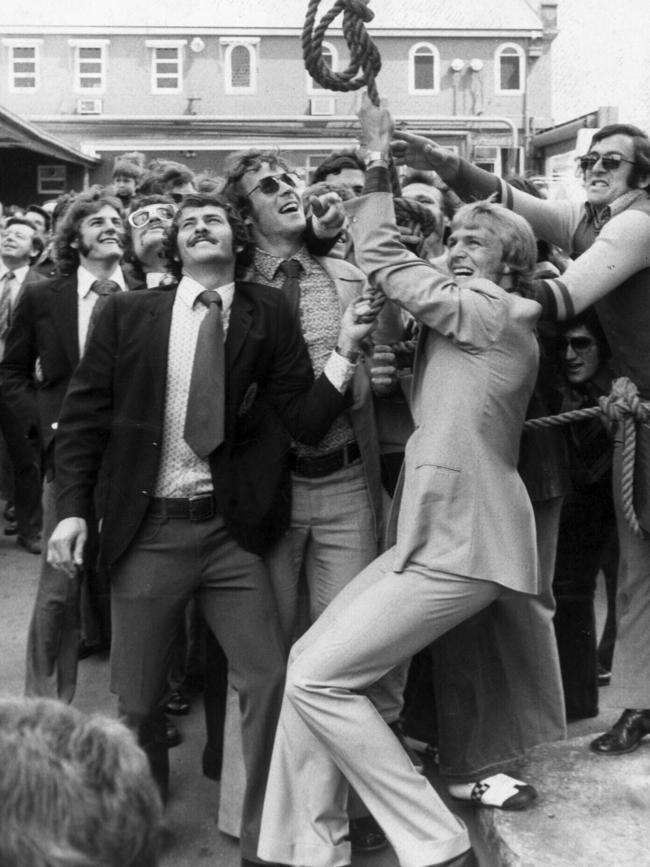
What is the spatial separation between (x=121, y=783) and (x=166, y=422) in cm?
211

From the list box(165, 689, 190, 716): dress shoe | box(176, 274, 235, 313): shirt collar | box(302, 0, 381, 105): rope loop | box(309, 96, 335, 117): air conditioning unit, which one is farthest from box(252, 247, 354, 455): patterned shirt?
box(309, 96, 335, 117): air conditioning unit

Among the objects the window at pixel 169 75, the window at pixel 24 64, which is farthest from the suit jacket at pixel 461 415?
the window at pixel 24 64

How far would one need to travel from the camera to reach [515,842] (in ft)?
11.4

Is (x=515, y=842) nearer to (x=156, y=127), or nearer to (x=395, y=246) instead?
(x=395, y=246)

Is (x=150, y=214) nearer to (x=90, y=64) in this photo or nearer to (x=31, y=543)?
(x=31, y=543)

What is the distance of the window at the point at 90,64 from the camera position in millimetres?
35969

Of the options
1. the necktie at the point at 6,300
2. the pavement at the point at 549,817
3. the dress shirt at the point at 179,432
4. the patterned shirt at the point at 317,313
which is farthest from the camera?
the necktie at the point at 6,300

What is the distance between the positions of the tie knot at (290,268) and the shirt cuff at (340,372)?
0.47 meters

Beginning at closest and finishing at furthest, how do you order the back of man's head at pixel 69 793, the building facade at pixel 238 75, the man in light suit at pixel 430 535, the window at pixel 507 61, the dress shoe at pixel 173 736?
the back of man's head at pixel 69 793 → the man in light suit at pixel 430 535 → the dress shoe at pixel 173 736 → the building facade at pixel 238 75 → the window at pixel 507 61

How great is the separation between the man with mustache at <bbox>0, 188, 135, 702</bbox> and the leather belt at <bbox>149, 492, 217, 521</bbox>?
1.08 m

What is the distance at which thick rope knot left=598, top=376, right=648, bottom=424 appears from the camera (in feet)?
12.4

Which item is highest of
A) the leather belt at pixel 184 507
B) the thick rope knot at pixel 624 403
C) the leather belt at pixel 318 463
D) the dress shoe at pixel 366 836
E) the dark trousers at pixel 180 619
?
the thick rope knot at pixel 624 403

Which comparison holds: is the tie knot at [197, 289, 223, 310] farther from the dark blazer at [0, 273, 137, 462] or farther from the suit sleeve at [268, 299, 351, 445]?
the dark blazer at [0, 273, 137, 462]

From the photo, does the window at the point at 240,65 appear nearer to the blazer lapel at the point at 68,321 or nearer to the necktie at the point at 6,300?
the necktie at the point at 6,300
